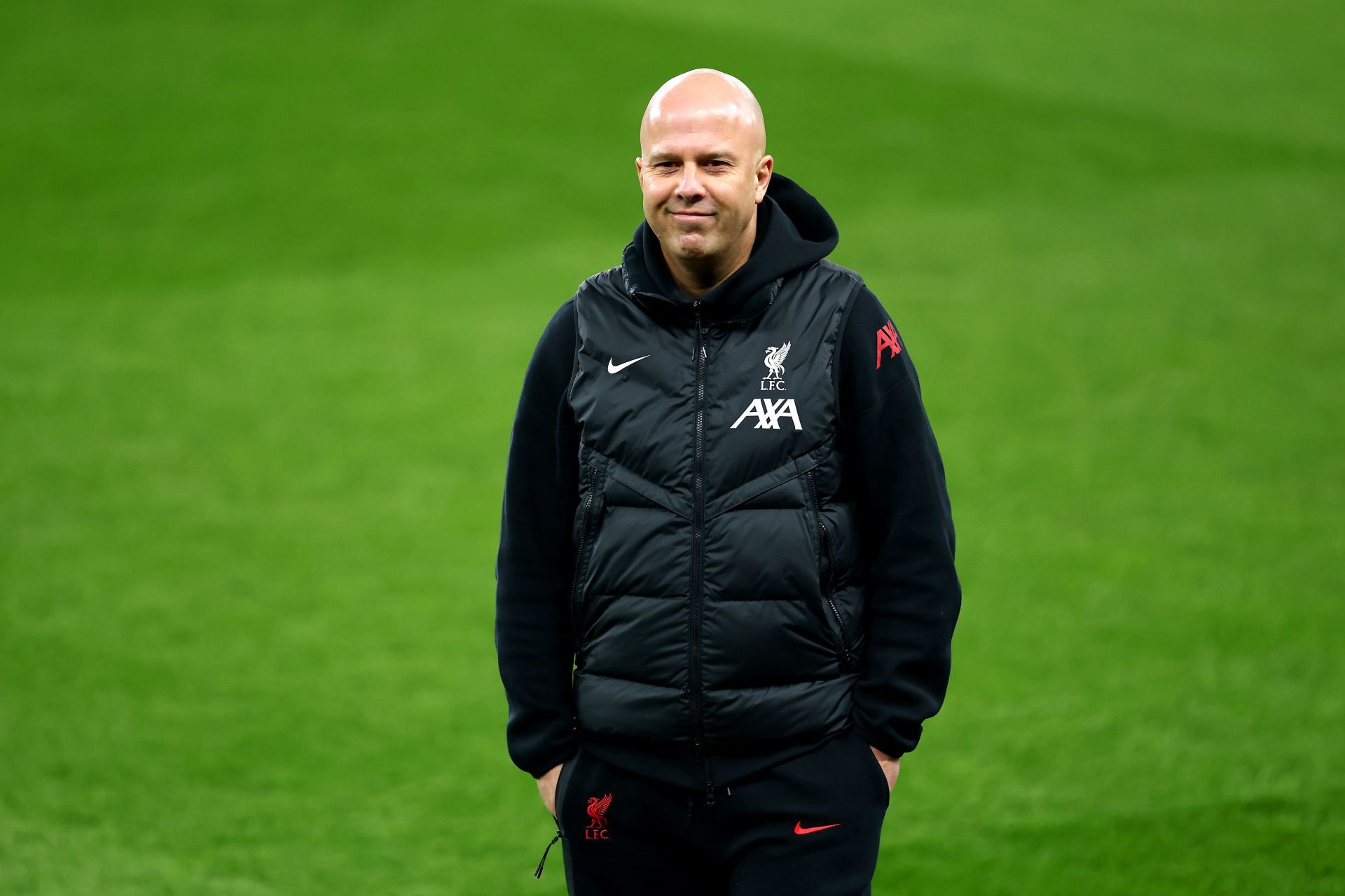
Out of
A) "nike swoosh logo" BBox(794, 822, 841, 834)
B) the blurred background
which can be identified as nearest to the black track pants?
"nike swoosh logo" BBox(794, 822, 841, 834)

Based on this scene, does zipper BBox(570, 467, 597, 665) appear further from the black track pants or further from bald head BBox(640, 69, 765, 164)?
bald head BBox(640, 69, 765, 164)

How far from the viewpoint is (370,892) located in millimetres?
3916

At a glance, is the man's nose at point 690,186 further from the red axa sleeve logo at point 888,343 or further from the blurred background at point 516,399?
the blurred background at point 516,399

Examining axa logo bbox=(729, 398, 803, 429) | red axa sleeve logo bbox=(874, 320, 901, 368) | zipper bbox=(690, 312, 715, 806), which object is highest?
red axa sleeve logo bbox=(874, 320, 901, 368)

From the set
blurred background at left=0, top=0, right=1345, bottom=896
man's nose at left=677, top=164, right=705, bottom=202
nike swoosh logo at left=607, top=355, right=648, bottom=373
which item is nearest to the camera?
man's nose at left=677, top=164, right=705, bottom=202

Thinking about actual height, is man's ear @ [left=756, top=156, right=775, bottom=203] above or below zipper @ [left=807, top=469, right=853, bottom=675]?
above

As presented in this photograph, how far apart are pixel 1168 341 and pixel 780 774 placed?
6322 millimetres

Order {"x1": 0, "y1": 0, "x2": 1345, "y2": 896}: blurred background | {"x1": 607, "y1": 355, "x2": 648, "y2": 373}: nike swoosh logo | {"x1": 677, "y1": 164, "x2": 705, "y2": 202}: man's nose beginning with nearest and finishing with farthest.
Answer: {"x1": 677, "y1": 164, "x2": 705, "y2": 202}: man's nose, {"x1": 607, "y1": 355, "x2": 648, "y2": 373}: nike swoosh logo, {"x1": 0, "y1": 0, "x2": 1345, "y2": 896}: blurred background

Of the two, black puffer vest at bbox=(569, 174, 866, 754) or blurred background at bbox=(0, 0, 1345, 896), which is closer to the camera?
black puffer vest at bbox=(569, 174, 866, 754)

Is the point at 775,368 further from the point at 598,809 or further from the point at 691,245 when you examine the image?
the point at 598,809

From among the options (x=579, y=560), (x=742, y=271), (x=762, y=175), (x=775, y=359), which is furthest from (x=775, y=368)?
(x=579, y=560)

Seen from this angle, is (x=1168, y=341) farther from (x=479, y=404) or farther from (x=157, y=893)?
(x=157, y=893)

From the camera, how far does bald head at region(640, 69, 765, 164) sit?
2.08 metres

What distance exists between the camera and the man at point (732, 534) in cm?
210
